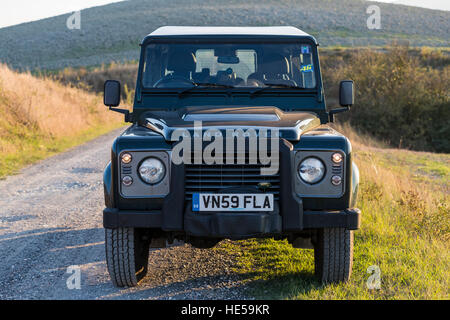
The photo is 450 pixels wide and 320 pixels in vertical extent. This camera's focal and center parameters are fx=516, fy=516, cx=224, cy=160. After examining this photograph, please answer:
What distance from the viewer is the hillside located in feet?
170

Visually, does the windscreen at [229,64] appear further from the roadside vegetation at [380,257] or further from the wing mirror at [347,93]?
the roadside vegetation at [380,257]

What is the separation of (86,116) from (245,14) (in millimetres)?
50279

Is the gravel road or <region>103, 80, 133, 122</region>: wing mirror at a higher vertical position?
<region>103, 80, 133, 122</region>: wing mirror

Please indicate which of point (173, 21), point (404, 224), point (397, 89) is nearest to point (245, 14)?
point (173, 21)

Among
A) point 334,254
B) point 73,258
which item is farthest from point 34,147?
point 334,254

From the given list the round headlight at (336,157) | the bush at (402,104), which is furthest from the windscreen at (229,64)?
the bush at (402,104)

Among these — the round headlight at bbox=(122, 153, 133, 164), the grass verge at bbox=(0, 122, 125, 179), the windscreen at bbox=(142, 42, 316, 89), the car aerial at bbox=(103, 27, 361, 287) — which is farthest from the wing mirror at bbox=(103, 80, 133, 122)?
the grass verge at bbox=(0, 122, 125, 179)

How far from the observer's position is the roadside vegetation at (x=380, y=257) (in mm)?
3865

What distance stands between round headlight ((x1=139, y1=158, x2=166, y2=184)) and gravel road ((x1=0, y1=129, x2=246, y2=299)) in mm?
933

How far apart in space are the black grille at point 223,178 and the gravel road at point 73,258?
0.87m

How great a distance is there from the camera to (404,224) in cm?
577

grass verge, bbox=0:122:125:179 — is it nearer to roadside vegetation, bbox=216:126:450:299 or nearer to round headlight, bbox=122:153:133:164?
roadside vegetation, bbox=216:126:450:299

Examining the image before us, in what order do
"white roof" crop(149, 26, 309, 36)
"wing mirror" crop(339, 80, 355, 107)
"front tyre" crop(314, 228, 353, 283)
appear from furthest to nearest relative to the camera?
"white roof" crop(149, 26, 309, 36), "wing mirror" crop(339, 80, 355, 107), "front tyre" crop(314, 228, 353, 283)

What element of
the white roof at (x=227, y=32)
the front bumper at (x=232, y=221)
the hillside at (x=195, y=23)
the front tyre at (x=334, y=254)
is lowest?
the front tyre at (x=334, y=254)
